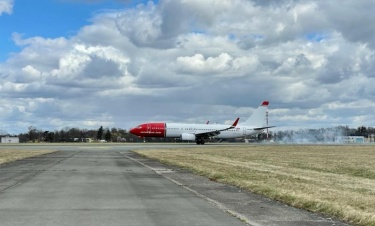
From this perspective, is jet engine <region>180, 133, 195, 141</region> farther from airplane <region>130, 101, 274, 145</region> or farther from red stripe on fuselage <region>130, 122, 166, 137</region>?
red stripe on fuselage <region>130, 122, 166, 137</region>

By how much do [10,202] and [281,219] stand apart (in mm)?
6675

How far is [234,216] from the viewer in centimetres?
1001

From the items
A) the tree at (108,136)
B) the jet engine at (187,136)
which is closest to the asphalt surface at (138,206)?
the jet engine at (187,136)

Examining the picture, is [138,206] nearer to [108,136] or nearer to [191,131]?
[191,131]

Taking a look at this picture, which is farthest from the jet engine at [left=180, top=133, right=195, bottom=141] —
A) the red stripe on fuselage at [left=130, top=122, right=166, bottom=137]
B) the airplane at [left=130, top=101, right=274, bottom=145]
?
the red stripe on fuselage at [left=130, top=122, right=166, bottom=137]

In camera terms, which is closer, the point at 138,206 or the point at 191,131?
the point at 138,206

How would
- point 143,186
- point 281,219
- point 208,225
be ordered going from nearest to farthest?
point 208,225 < point 281,219 < point 143,186

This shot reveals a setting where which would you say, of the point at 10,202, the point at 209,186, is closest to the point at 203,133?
the point at 209,186

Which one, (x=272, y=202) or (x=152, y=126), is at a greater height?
(x=152, y=126)

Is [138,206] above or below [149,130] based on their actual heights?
below

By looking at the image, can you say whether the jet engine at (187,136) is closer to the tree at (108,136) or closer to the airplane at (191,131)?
the airplane at (191,131)

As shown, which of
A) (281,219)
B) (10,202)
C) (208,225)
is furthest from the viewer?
(10,202)

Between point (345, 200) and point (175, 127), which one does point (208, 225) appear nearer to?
point (345, 200)

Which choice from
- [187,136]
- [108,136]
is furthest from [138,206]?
[108,136]
